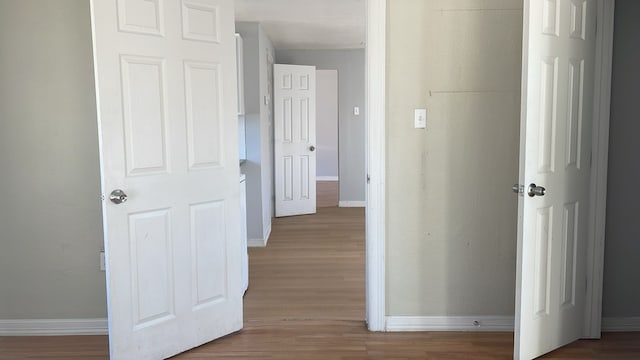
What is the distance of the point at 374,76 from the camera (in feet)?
9.58

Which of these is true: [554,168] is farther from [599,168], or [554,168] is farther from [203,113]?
[203,113]

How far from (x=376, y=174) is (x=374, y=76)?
1.80 ft

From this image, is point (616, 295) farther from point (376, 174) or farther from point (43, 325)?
point (43, 325)

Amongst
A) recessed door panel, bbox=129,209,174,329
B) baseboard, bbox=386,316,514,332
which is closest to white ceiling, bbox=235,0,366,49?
recessed door panel, bbox=129,209,174,329

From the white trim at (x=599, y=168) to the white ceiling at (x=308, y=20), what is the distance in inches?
80.3

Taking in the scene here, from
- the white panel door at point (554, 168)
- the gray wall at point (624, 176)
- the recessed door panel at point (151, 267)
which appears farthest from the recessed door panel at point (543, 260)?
the recessed door panel at point (151, 267)

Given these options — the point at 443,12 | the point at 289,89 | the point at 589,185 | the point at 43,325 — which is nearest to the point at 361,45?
the point at 289,89

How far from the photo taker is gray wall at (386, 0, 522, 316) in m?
2.93

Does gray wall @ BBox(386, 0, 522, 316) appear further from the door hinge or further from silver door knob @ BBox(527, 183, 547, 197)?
silver door knob @ BBox(527, 183, 547, 197)

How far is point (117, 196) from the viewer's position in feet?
8.06

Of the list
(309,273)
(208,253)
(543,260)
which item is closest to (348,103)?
(309,273)

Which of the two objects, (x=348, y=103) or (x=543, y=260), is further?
(x=348, y=103)

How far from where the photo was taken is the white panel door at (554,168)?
2.43 metres

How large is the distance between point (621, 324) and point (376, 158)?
1.73 metres
